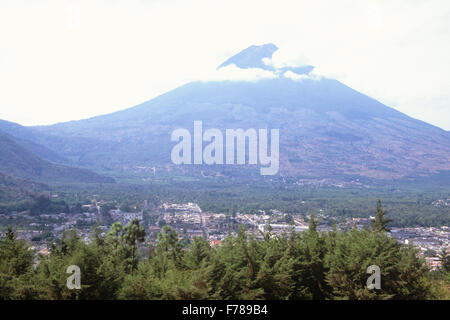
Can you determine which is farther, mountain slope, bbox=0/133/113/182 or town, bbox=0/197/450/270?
mountain slope, bbox=0/133/113/182

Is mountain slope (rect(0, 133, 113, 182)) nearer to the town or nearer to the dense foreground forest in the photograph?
the town

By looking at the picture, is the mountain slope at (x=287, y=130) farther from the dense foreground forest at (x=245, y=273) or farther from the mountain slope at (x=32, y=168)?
the dense foreground forest at (x=245, y=273)

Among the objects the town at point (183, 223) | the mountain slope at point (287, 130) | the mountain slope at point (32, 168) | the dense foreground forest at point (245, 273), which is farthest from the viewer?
the mountain slope at point (287, 130)

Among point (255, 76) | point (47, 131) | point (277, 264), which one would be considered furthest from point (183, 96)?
point (277, 264)

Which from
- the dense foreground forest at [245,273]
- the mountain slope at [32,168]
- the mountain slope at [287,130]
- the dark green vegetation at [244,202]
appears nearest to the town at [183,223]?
the dark green vegetation at [244,202]

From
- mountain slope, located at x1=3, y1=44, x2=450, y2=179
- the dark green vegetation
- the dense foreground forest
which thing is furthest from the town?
mountain slope, located at x1=3, y1=44, x2=450, y2=179
